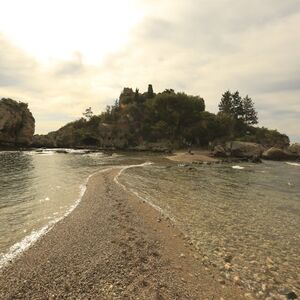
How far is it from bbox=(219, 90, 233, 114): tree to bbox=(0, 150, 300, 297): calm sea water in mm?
109290

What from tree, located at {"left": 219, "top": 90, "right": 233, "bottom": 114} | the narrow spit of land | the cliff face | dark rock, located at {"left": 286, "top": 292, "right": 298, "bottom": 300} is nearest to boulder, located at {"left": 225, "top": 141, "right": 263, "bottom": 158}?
tree, located at {"left": 219, "top": 90, "right": 233, "bottom": 114}

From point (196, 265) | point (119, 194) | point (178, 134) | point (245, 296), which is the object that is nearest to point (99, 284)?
point (196, 265)

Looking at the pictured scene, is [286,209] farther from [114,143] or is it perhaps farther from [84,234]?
[114,143]

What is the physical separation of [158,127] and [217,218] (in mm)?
98779

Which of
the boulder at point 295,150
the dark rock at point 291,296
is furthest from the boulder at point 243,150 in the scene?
the dark rock at point 291,296

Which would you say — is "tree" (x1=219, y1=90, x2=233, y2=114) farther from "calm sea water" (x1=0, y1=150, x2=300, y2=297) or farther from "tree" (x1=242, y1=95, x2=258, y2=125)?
"calm sea water" (x1=0, y1=150, x2=300, y2=297)

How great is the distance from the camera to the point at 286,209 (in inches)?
843

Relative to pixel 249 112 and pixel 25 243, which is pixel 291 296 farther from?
pixel 249 112

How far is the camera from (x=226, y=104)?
13900cm

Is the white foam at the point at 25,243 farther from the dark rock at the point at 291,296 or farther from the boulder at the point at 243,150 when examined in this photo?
the boulder at the point at 243,150

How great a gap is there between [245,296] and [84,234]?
7.97 meters

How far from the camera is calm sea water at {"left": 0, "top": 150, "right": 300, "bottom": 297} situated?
11477 mm

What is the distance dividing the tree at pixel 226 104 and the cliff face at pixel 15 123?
8741cm

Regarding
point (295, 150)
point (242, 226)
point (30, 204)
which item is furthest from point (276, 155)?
point (30, 204)
